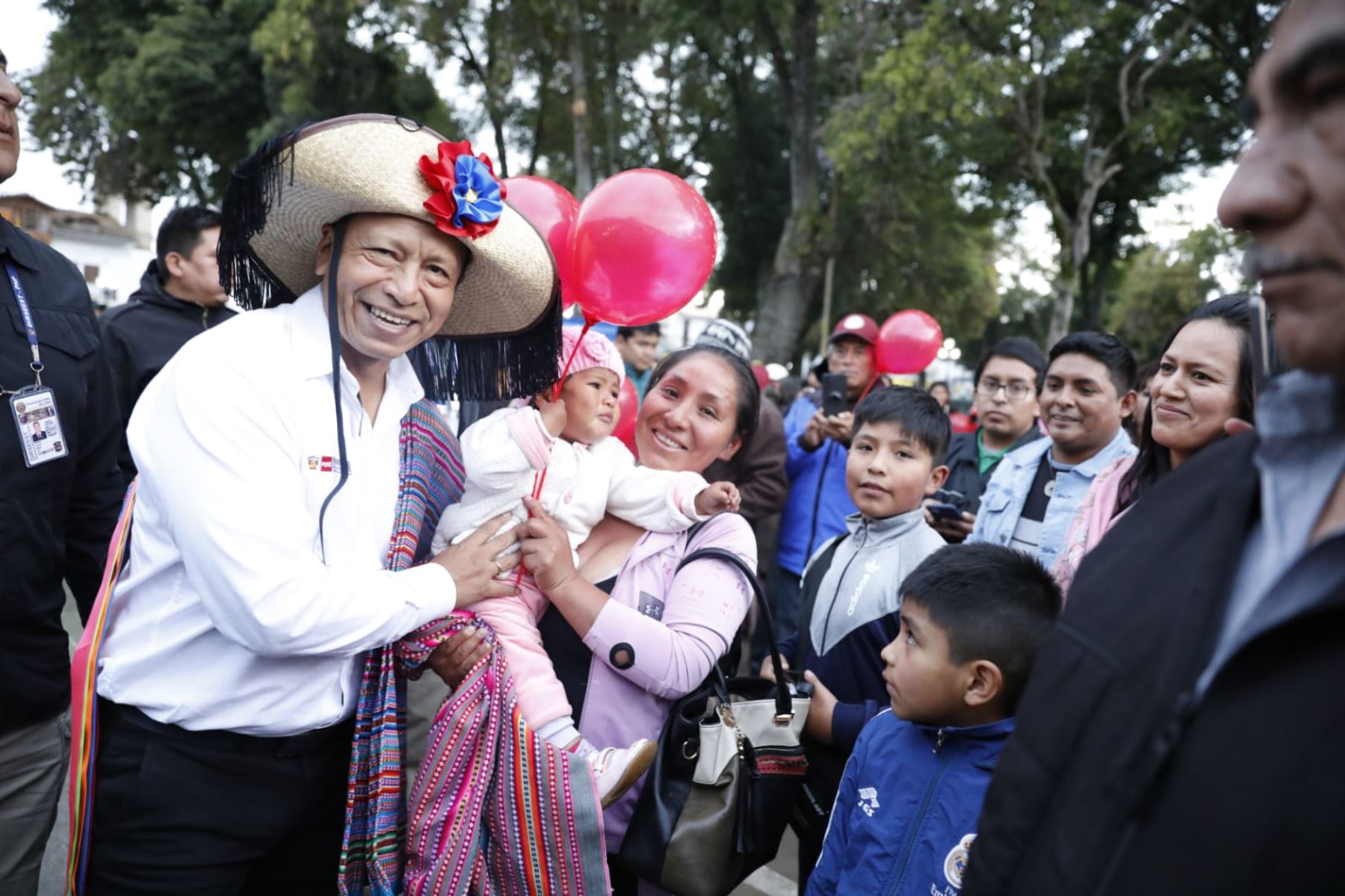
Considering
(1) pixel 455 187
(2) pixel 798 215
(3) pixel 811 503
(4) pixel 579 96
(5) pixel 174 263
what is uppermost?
(4) pixel 579 96

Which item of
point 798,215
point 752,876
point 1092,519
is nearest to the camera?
point 1092,519

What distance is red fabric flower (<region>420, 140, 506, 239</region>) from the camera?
186 cm

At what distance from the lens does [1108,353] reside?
11.4 feet

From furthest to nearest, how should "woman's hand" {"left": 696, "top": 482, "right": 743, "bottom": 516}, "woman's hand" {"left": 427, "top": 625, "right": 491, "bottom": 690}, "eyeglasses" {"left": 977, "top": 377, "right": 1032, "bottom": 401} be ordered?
"eyeglasses" {"left": 977, "top": 377, "right": 1032, "bottom": 401}, "woman's hand" {"left": 696, "top": 482, "right": 743, "bottom": 516}, "woman's hand" {"left": 427, "top": 625, "right": 491, "bottom": 690}

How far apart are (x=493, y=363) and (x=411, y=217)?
0.59 meters

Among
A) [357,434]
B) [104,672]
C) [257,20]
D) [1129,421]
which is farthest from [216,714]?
[257,20]

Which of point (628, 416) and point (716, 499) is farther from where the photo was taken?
point (628, 416)

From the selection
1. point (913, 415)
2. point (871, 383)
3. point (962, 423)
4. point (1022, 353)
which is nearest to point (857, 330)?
point (871, 383)

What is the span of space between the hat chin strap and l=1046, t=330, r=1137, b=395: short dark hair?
9.04 ft

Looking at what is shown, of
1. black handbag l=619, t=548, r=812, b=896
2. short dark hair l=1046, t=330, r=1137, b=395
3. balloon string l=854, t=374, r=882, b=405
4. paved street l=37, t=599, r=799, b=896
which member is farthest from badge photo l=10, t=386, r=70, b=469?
balloon string l=854, t=374, r=882, b=405

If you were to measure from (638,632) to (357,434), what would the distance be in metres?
0.74

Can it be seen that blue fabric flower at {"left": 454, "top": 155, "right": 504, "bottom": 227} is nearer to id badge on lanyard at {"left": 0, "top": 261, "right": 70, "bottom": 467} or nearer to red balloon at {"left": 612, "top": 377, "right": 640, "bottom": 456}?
red balloon at {"left": 612, "top": 377, "right": 640, "bottom": 456}

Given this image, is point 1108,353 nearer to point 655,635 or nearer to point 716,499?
point 716,499

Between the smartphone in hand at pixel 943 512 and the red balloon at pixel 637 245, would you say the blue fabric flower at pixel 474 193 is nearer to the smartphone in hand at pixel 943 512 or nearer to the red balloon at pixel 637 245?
the red balloon at pixel 637 245
